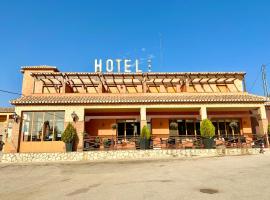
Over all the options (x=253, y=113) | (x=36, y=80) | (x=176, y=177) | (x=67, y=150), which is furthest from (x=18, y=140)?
(x=253, y=113)

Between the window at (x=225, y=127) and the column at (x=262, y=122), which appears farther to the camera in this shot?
the window at (x=225, y=127)

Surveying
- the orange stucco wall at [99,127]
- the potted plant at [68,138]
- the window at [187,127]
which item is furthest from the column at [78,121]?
the window at [187,127]

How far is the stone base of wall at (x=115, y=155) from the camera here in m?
15.6

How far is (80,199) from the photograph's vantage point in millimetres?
6004

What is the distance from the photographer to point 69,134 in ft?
53.5

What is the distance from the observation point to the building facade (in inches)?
696

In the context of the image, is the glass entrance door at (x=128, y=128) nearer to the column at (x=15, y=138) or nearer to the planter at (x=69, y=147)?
the planter at (x=69, y=147)

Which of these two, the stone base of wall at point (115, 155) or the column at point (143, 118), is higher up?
the column at point (143, 118)

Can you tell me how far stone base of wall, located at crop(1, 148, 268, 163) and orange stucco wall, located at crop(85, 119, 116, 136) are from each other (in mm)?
3987

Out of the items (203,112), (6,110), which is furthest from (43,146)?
(6,110)

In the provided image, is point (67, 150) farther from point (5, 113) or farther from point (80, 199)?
point (5, 113)

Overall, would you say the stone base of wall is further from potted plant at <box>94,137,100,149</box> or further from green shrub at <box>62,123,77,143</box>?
potted plant at <box>94,137,100,149</box>

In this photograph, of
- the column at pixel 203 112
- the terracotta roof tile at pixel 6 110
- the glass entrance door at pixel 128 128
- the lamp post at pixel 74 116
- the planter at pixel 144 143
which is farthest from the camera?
the terracotta roof tile at pixel 6 110

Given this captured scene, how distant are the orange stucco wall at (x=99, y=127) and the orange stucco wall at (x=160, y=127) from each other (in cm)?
346
